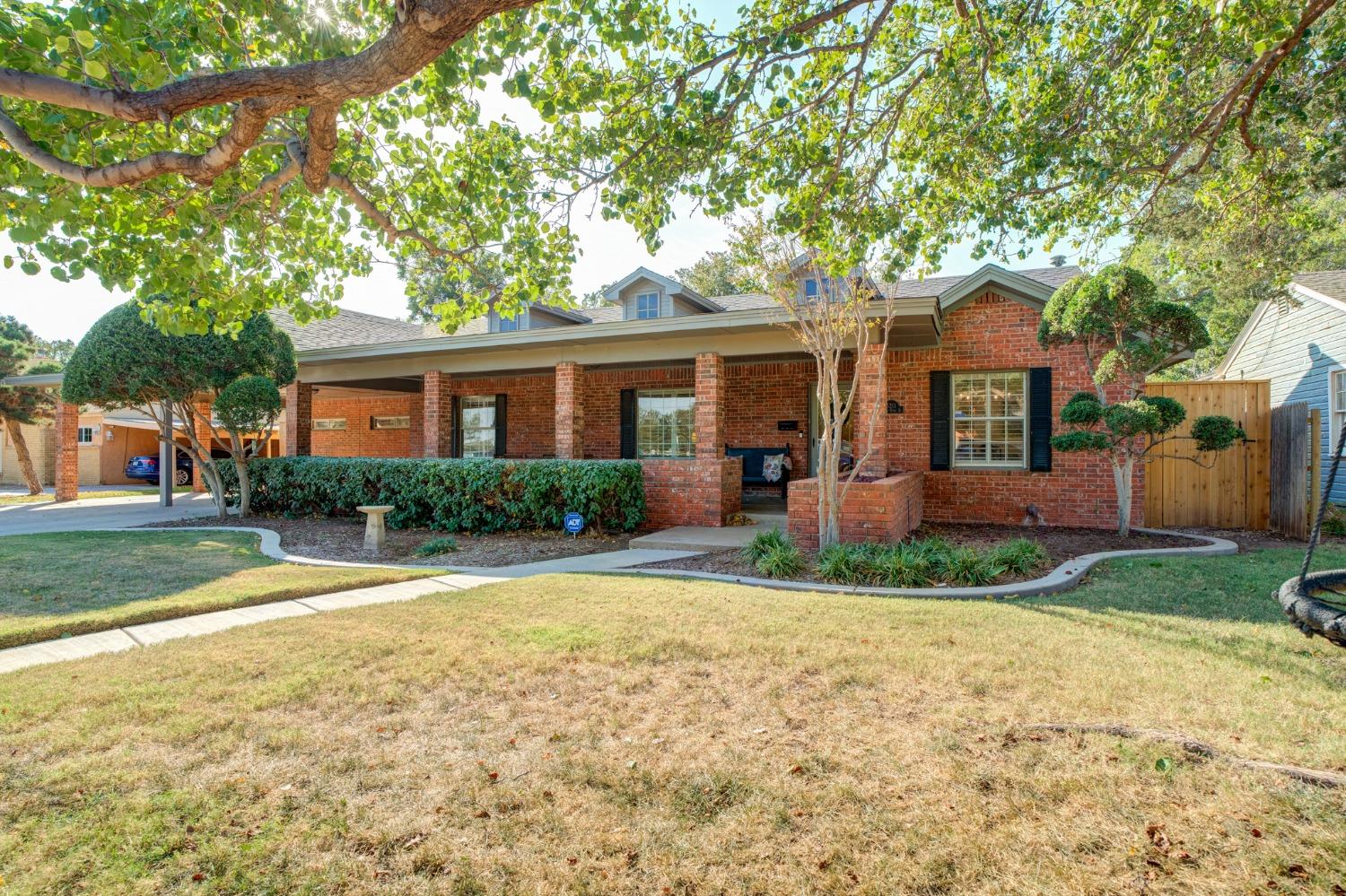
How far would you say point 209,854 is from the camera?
2.05 meters

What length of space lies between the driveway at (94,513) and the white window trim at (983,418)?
1284 centimetres

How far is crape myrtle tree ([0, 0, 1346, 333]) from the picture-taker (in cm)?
380

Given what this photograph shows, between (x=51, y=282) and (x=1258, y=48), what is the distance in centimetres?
788

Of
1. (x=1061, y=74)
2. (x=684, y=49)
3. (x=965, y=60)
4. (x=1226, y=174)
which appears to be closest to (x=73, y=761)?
(x=684, y=49)

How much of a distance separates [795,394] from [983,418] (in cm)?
352

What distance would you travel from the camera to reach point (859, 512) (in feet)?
24.1

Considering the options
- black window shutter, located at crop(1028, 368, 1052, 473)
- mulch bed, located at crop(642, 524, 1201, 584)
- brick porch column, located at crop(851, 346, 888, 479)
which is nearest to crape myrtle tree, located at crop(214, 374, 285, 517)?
mulch bed, located at crop(642, 524, 1201, 584)

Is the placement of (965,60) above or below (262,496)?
above

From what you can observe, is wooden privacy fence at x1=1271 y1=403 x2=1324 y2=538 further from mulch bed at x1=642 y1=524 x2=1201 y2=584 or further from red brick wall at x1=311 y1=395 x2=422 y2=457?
red brick wall at x1=311 y1=395 x2=422 y2=457

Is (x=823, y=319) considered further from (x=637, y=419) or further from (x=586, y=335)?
(x=637, y=419)

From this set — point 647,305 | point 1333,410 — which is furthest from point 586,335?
point 1333,410

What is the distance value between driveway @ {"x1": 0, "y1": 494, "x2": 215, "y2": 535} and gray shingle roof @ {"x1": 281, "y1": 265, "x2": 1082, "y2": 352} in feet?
13.0

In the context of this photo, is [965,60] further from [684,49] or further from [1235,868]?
[1235,868]

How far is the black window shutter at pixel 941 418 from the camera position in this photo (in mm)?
10281
